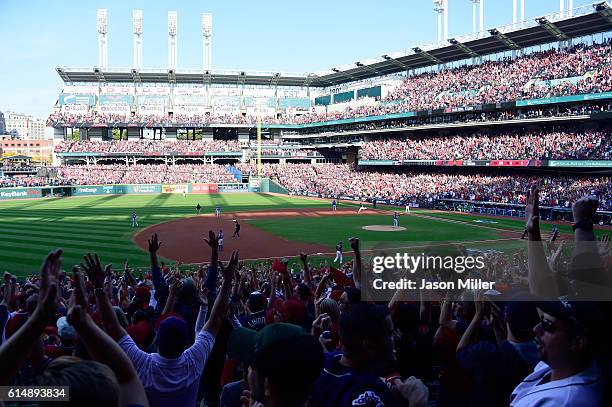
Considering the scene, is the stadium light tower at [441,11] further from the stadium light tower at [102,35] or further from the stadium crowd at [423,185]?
the stadium light tower at [102,35]

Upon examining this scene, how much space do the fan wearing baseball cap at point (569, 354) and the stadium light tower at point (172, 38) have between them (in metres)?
103

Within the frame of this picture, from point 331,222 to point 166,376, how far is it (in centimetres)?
4116

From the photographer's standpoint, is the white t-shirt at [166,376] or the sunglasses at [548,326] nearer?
the sunglasses at [548,326]

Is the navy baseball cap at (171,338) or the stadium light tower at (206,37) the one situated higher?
the stadium light tower at (206,37)

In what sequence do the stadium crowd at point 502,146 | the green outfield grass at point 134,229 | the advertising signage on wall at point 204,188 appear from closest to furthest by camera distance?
the green outfield grass at point 134,229 < the stadium crowd at point 502,146 < the advertising signage on wall at point 204,188

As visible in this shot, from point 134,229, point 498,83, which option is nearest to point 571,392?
point 134,229

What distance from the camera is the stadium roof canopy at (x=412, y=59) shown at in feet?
187

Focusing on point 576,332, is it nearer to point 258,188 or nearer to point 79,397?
point 79,397

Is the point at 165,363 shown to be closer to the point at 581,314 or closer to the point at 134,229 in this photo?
the point at 581,314

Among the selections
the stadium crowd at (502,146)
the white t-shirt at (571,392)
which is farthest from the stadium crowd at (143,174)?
the white t-shirt at (571,392)

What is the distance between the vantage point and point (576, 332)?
303 cm

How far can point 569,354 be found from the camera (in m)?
3.04

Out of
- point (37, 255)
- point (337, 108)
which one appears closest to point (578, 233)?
point (37, 255)

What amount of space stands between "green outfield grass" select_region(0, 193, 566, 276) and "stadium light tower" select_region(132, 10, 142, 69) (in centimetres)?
4754
